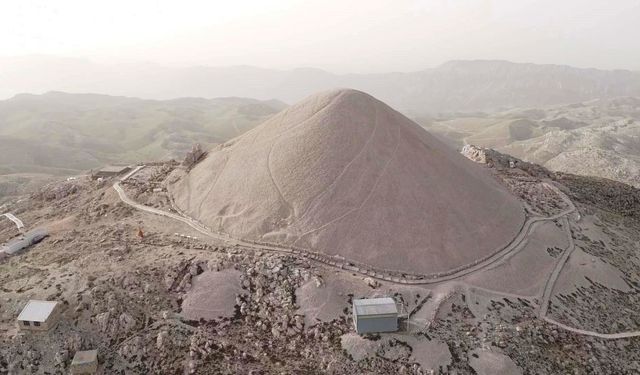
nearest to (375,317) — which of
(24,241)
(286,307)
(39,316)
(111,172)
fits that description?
(286,307)

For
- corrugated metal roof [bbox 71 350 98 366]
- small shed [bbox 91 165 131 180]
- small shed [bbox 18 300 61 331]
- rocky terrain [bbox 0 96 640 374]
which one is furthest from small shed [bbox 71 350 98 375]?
small shed [bbox 91 165 131 180]

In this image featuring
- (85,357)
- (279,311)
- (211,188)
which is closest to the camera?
(85,357)

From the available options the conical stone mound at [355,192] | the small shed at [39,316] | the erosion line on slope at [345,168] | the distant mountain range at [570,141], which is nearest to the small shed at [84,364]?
the small shed at [39,316]

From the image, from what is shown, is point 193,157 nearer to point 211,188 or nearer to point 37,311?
point 211,188

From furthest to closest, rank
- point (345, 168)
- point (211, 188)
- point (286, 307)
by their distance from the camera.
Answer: point (211, 188) → point (345, 168) → point (286, 307)

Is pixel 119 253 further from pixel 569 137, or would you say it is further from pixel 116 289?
pixel 569 137

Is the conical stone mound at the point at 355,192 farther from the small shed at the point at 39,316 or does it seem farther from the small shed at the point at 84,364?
the small shed at the point at 84,364
